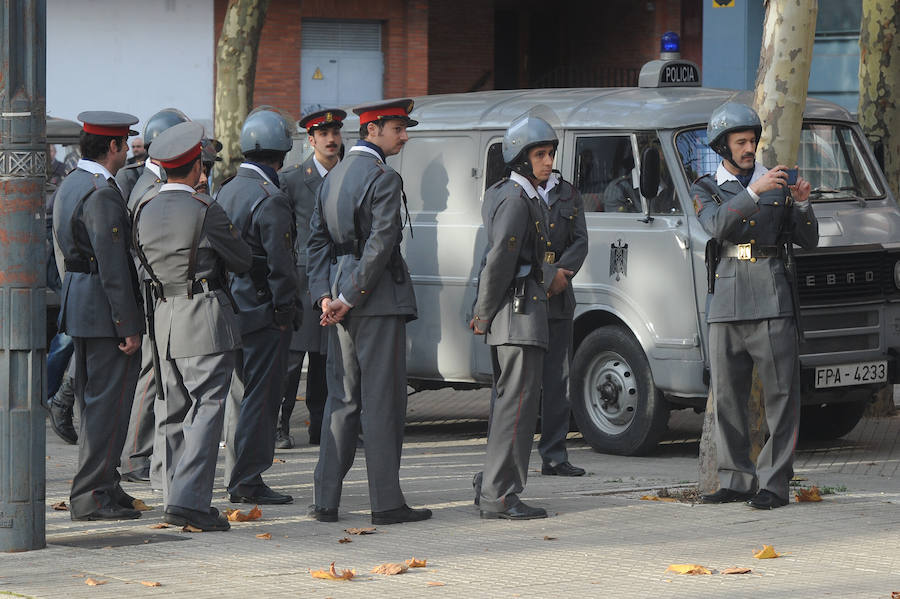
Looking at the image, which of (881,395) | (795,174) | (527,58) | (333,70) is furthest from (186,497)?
(527,58)

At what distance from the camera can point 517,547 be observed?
7.62 metres

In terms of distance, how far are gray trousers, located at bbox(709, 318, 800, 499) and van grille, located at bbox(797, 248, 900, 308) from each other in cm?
190

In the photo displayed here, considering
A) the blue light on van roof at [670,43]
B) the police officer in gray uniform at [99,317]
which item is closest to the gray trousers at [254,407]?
the police officer in gray uniform at [99,317]

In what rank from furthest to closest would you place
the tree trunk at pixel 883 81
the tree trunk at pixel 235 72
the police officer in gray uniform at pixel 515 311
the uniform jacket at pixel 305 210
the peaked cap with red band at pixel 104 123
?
1. the tree trunk at pixel 235 72
2. the tree trunk at pixel 883 81
3. the uniform jacket at pixel 305 210
4. the peaked cap with red band at pixel 104 123
5. the police officer in gray uniform at pixel 515 311

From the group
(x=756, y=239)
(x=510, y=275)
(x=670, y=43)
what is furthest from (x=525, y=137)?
(x=670, y=43)

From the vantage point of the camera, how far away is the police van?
10.7 m

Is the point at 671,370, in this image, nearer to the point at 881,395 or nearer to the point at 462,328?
the point at 462,328

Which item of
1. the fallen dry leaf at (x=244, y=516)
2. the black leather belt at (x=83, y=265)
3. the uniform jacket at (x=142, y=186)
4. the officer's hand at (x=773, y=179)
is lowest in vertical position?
the fallen dry leaf at (x=244, y=516)

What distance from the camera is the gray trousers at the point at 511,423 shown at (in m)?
8.31

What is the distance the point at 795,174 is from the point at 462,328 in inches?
150

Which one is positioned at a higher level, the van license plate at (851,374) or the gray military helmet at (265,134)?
the gray military helmet at (265,134)

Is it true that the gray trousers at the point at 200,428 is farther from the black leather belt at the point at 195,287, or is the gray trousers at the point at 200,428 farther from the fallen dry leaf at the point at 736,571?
the fallen dry leaf at the point at 736,571

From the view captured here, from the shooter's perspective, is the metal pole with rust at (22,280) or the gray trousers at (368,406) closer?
the metal pole with rust at (22,280)

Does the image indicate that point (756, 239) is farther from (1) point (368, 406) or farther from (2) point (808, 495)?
(1) point (368, 406)
